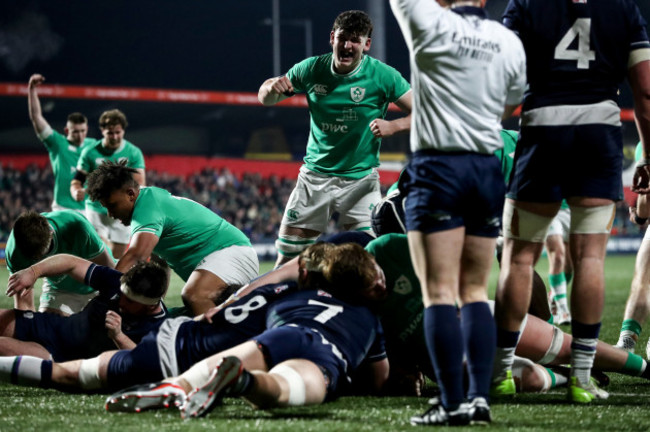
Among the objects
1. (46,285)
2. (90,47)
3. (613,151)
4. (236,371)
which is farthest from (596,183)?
(90,47)

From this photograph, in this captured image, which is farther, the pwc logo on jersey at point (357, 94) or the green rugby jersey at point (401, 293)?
the pwc logo on jersey at point (357, 94)

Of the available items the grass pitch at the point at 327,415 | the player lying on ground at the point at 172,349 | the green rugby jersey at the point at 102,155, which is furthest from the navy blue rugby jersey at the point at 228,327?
the green rugby jersey at the point at 102,155

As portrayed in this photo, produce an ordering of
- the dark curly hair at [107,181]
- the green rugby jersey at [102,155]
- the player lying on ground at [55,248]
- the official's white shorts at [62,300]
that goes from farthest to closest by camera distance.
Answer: the green rugby jersey at [102,155] < the official's white shorts at [62,300] < the player lying on ground at [55,248] < the dark curly hair at [107,181]

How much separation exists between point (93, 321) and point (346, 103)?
274 cm

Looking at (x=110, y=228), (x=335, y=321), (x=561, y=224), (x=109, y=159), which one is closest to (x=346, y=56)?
(x=335, y=321)

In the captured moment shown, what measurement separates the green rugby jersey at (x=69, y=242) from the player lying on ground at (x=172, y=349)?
1.92m

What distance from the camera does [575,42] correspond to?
4.09 m

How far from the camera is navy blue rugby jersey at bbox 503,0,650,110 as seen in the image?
4.08 metres

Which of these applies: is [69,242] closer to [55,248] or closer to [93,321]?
[55,248]

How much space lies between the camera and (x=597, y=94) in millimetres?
4102

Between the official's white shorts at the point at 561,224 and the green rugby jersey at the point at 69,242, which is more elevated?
the green rugby jersey at the point at 69,242

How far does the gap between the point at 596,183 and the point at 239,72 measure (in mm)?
30024

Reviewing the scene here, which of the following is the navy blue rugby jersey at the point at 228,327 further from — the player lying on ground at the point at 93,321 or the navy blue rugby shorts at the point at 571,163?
the navy blue rugby shorts at the point at 571,163

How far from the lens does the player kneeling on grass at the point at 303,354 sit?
10.9ft
